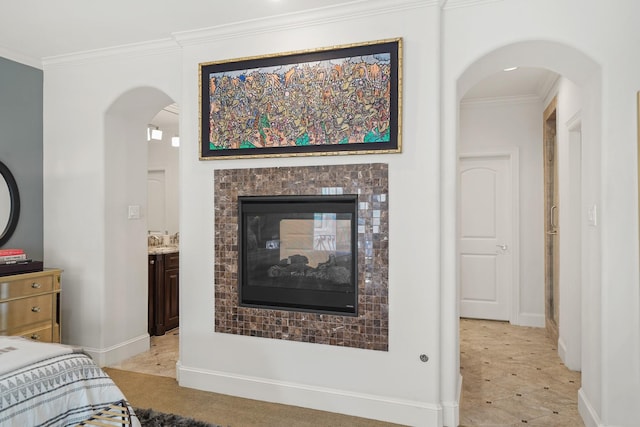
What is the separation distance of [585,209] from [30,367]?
318 cm

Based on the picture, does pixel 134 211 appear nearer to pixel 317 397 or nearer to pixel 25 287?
pixel 25 287

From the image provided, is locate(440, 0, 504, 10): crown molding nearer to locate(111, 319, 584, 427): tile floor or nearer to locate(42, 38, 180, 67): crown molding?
locate(42, 38, 180, 67): crown molding

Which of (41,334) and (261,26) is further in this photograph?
(41,334)

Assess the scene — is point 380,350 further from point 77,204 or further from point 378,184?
point 77,204

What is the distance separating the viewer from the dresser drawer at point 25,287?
313 cm

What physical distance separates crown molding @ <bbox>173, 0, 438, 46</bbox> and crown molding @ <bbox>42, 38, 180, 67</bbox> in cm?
20

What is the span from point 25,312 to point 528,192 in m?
A: 5.10

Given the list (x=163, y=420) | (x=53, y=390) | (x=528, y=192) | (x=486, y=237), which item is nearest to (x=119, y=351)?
(x=163, y=420)

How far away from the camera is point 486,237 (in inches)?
208

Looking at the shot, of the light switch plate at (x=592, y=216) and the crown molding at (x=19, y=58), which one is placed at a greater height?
the crown molding at (x=19, y=58)

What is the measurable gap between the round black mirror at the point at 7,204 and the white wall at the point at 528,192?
4.93 m

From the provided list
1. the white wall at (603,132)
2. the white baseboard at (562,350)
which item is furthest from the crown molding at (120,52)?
the white baseboard at (562,350)

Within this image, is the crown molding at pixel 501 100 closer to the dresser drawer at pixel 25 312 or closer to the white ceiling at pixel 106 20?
the white ceiling at pixel 106 20

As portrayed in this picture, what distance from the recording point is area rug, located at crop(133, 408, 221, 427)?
263 centimetres
